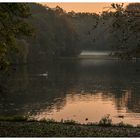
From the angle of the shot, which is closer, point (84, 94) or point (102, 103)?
point (102, 103)

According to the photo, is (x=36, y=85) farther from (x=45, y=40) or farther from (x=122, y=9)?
(x=45, y=40)

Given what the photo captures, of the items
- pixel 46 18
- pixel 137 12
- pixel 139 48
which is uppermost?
pixel 46 18

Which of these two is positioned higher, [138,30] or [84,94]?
[138,30]

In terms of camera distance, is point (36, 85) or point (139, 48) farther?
point (36, 85)

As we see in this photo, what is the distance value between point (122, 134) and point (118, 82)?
58.7 m

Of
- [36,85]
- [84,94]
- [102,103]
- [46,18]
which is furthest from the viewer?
[46,18]

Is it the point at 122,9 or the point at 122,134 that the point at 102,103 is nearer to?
the point at 122,134

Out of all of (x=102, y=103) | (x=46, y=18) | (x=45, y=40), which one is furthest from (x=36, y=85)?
(x=46, y=18)

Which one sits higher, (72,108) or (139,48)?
(139,48)

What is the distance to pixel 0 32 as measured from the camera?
1791 centimetres

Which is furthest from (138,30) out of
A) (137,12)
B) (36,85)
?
(36,85)

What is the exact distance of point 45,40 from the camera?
15375 centimetres

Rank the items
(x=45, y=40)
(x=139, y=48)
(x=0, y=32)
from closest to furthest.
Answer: (x=139, y=48) < (x=0, y=32) < (x=45, y=40)

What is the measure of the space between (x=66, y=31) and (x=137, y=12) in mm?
155772
